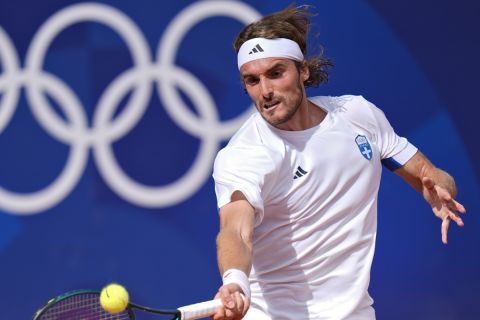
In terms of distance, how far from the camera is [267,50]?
4.27 meters

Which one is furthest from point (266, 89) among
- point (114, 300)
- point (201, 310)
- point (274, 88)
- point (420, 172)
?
point (114, 300)

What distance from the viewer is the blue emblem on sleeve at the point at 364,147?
4312 millimetres

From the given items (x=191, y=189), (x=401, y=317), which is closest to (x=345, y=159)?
(x=191, y=189)

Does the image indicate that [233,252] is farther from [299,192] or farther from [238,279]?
[299,192]

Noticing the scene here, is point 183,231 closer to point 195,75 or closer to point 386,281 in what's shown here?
point 195,75

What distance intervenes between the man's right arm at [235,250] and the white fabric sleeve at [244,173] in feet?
0.09

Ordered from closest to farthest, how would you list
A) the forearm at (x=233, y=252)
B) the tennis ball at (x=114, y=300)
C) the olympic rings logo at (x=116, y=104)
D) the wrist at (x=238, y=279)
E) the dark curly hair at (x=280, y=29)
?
the tennis ball at (x=114, y=300)
the wrist at (x=238, y=279)
the forearm at (x=233, y=252)
the dark curly hair at (x=280, y=29)
the olympic rings logo at (x=116, y=104)

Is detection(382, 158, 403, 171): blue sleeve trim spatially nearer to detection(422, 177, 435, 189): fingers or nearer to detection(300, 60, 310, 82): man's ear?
detection(422, 177, 435, 189): fingers

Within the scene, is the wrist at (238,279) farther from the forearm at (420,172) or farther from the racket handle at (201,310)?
the forearm at (420,172)

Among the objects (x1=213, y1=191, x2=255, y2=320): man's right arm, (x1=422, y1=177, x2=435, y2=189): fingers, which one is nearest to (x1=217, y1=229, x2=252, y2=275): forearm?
(x1=213, y1=191, x2=255, y2=320): man's right arm

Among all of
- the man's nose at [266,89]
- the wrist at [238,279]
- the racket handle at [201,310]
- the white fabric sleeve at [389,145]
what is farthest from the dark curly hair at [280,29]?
the racket handle at [201,310]

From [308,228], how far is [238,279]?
78cm

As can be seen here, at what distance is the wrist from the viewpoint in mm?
3357

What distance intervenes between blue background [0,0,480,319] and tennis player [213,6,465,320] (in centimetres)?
186
